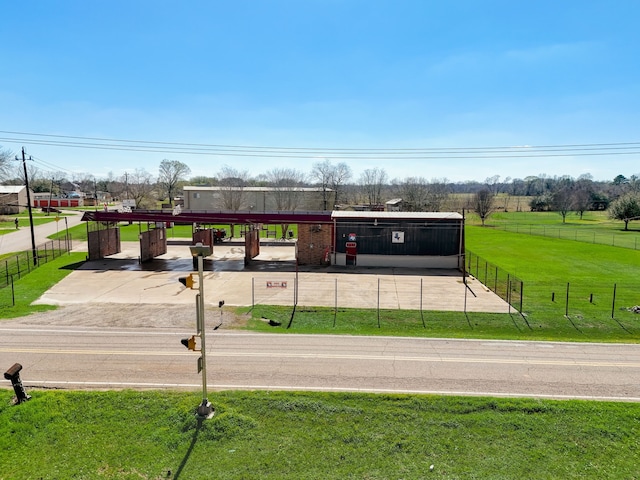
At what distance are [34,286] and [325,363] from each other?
24617mm

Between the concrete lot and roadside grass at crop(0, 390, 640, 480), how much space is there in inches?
496

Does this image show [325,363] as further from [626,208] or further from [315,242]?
[626,208]

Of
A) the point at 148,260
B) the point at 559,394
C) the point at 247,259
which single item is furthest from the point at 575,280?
the point at 148,260

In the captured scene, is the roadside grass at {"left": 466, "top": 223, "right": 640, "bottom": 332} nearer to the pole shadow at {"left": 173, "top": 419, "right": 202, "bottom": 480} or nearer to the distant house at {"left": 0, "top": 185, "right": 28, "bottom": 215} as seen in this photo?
the pole shadow at {"left": 173, "top": 419, "right": 202, "bottom": 480}

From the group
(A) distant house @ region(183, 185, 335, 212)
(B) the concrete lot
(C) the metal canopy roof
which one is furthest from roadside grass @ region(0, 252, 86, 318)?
(A) distant house @ region(183, 185, 335, 212)

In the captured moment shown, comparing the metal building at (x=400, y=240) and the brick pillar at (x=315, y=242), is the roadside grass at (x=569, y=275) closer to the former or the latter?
the metal building at (x=400, y=240)

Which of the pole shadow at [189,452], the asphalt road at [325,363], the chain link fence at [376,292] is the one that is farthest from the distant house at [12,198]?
the pole shadow at [189,452]

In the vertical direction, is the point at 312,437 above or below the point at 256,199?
below

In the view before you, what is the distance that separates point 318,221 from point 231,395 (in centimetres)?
2508

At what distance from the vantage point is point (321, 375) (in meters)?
15.7

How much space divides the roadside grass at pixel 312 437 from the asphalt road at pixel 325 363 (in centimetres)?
117

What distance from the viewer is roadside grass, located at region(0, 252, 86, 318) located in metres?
24.3

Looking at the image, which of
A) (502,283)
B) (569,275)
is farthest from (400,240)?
(569,275)

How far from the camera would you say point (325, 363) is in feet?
55.1
